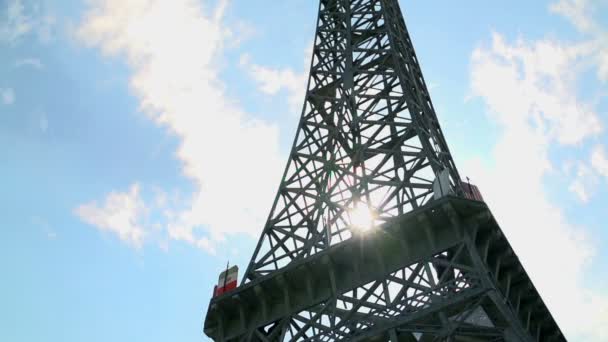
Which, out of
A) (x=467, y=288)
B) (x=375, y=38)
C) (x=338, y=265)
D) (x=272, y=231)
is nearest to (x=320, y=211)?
(x=272, y=231)

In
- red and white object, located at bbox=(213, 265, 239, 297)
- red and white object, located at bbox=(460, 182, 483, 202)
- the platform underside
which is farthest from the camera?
red and white object, located at bbox=(460, 182, 483, 202)

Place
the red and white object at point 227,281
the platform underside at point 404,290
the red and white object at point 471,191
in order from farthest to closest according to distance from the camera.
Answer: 1. the red and white object at point 471,191
2. the red and white object at point 227,281
3. the platform underside at point 404,290

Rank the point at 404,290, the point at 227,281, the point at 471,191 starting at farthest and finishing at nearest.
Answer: the point at 471,191 → the point at 227,281 → the point at 404,290

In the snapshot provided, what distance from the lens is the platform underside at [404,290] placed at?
52.9 feet

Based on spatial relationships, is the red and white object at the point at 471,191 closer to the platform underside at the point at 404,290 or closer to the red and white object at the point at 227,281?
the platform underside at the point at 404,290

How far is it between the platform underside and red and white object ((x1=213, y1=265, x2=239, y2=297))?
67 cm

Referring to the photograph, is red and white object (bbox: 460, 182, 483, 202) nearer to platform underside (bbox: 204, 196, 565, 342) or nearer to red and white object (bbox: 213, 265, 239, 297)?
platform underside (bbox: 204, 196, 565, 342)

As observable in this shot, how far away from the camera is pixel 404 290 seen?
56.9 feet

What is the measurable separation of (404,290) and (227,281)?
6.02 m

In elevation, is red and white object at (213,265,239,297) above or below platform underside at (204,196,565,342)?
above

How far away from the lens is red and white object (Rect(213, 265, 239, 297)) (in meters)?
20.3

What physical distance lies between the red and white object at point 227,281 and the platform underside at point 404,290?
2.18 feet

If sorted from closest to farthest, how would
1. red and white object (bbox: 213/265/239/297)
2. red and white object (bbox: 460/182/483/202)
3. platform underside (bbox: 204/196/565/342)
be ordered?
platform underside (bbox: 204/196/565/342) < red and white object (bbox: 213/265/239/297) < red and white object (bbox: 460/182/483/202)

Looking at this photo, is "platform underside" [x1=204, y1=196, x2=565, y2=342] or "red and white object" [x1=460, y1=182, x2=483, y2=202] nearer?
"platform underside" [x1=204, y1=196, x2=565, y2=342]
